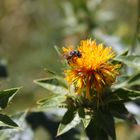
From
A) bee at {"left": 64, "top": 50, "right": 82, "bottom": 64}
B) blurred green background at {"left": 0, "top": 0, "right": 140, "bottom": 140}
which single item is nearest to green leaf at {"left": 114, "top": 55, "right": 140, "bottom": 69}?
bee at {"left": 64, "top": 50, "right": 82, "bottom": 64}

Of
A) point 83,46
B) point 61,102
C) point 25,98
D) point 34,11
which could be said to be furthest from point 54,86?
point 34,11

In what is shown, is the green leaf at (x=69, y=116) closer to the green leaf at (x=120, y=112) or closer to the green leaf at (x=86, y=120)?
the green leaf at (x=86, y=120)

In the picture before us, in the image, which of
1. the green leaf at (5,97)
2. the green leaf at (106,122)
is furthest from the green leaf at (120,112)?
the green leaf at (5,97)

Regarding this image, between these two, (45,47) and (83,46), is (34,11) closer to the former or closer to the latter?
(45,47)

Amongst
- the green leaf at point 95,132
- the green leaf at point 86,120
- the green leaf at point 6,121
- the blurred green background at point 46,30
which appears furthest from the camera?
the blurred green background at point 46,30

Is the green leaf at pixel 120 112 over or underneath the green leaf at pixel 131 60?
underneath

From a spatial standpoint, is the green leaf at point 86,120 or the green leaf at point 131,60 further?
the green leaf at point 131,60

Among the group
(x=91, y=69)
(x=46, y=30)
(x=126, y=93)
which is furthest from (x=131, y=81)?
(x=46, y=30)

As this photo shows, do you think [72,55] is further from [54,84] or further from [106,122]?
[106,122]
